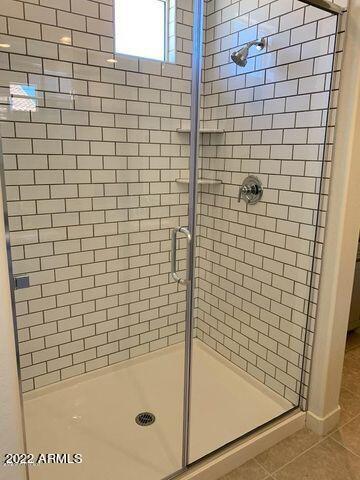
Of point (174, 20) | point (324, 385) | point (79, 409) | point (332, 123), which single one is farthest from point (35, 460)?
point (174, 20)

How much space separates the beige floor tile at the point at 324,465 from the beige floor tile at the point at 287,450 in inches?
1.2

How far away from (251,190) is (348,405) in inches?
58.4

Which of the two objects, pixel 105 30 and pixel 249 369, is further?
pixel 249 369

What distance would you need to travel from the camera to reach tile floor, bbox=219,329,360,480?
174 cm

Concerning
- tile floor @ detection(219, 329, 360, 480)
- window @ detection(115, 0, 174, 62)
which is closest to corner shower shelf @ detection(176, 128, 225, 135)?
window @ detection(115, 0, 174, 62)

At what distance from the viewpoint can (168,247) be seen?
2.60 meters

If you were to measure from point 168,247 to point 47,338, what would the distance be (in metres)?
1.00

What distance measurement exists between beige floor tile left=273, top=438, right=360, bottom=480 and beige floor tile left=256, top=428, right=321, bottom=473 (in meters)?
0.03

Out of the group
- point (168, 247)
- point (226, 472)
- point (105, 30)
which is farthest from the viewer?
point (168, 247)

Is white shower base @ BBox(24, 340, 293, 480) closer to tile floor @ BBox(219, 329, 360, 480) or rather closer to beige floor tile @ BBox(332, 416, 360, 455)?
tile floor @ BBox(219, 329, 360, 480)

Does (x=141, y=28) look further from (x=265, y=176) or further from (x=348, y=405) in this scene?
(x=348, y=405)

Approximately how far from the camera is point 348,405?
223 cm

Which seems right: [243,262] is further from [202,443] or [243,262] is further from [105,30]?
[105,30]

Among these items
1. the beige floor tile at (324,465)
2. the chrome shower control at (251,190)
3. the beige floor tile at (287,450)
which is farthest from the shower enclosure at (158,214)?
the beige floor tile at (324,465)
